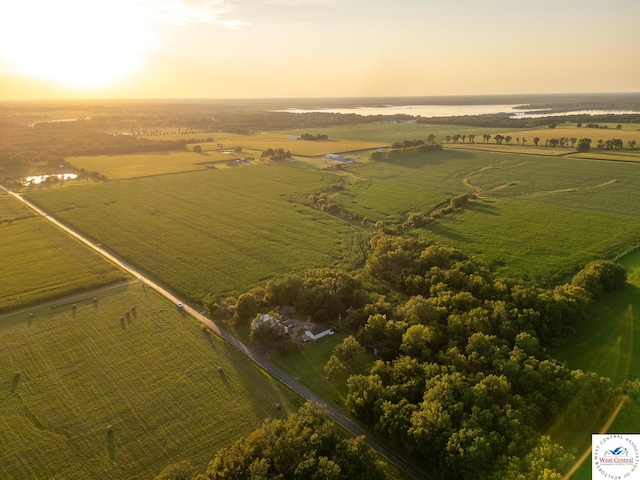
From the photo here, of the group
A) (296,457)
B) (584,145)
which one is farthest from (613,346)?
(584,145)

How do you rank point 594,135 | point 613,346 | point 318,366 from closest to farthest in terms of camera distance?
1. point 318,366
2. point 613,346
3. point 594,135

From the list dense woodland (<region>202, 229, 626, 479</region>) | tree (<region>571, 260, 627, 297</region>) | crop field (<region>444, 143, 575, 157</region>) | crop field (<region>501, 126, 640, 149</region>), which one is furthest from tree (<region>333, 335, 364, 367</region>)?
crop field (<region>501, 126, 640, 149</region>)

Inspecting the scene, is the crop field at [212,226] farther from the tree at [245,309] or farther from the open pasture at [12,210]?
the tree at [245,309]

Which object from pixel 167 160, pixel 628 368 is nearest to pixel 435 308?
pixel 628 368

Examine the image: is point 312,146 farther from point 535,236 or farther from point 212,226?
point 535,236

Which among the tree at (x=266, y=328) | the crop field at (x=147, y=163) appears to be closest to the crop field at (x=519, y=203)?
the tree at (x=266, y=328)

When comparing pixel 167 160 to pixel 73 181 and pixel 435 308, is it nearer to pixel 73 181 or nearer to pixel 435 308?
pixel 73 181
